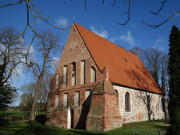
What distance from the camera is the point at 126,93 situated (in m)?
17.1

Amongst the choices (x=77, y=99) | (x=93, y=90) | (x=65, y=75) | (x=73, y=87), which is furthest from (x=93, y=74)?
(x=65, y=75)

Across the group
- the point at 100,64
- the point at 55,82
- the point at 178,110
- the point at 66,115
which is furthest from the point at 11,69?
the point at 178,110

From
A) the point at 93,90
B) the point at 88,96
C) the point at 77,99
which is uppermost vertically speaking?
the point at 93,90

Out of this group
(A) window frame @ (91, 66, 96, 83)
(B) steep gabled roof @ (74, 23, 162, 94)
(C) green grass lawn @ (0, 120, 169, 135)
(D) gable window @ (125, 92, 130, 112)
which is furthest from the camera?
(D) gable window @ (125, 92, 130, 112)

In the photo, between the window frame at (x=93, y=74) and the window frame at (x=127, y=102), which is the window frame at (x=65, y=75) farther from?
the window frame at (x=127, y=102)

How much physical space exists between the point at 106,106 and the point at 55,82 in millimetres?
8635

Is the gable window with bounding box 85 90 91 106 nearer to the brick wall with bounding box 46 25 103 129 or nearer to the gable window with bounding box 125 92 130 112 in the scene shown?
the brick wall with bounding box 46 25 103 129

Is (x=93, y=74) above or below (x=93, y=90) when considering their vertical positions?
above

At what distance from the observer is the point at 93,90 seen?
14.1 m

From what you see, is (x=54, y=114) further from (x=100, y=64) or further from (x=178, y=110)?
(x=178, y=110)

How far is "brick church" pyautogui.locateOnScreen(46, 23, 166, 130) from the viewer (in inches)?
524

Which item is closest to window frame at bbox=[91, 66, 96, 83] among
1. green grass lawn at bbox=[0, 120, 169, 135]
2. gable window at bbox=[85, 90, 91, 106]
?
gable window at bbox=[85, 90, 91, 106]

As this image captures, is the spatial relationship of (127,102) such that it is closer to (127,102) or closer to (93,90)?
(127,102)

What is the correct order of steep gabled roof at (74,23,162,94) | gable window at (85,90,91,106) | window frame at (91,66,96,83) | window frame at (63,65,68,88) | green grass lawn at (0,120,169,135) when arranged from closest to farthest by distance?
green grass lawn at (0,120,169,135) → gable window at (85,90,91,106) → window frame at (91,66,96,83) → steep gabled roof at (74,23,162,94) → window frame at (63,65,68,88)
